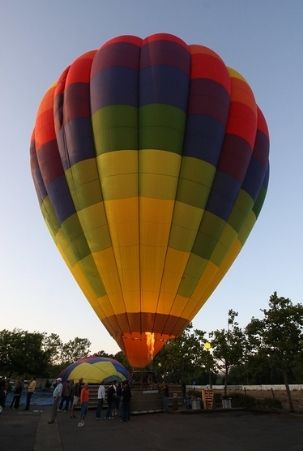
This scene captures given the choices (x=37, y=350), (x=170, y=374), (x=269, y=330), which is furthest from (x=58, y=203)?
(x=37, y=350)

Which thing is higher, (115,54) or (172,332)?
(115,54)

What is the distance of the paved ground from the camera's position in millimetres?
9539

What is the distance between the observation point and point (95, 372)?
87.7 ft

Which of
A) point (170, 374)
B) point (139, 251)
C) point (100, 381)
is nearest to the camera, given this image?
point (139, 251)

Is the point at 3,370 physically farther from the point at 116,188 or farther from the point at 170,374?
the point at 116,188

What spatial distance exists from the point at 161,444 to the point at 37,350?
179ft

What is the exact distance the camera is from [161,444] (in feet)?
Answer: 32.4

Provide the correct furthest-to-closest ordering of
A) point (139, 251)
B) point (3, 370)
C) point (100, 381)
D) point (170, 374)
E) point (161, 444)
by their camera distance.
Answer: point (3, 370) < point (170, 374) < point (100, 381) < point (139, 251) < point (161, 444)

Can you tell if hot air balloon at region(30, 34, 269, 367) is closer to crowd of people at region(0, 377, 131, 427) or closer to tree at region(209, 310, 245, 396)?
crowd of people at region(0, 377, 131, 427)

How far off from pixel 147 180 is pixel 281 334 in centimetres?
1489

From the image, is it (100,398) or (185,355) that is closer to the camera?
(100,398)

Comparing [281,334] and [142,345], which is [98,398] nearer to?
[142,345]

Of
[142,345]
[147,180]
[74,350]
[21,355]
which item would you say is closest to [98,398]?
[142,345]

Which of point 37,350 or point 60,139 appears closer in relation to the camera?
point 60,139
